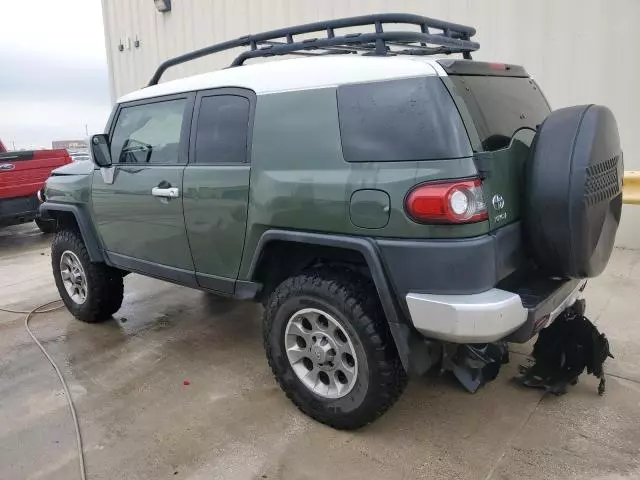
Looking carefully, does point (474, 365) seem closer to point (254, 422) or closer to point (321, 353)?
point (321, 353)

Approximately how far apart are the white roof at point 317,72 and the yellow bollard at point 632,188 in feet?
10.8

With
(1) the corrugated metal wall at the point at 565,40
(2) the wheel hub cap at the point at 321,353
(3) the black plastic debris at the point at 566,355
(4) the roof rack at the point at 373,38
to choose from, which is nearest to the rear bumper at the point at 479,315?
(2) the wheel hub cap at the point at 321,353

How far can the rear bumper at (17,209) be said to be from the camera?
7766mm

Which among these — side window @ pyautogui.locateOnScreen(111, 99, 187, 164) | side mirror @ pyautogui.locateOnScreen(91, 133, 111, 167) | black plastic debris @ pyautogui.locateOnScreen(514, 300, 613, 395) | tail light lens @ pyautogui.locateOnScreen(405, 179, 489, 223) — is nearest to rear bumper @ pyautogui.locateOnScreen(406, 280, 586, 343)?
tail light lens @ pyautogui.locateOnScreen(405, 179, 489, 223)

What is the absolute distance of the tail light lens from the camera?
7.17 feet

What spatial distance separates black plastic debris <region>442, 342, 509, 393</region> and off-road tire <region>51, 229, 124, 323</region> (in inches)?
109

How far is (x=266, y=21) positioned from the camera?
807cm

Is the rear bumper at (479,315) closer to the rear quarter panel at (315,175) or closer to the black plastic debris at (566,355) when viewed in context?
the rear quarter panel at (315,175)

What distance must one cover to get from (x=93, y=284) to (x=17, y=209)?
4598mm

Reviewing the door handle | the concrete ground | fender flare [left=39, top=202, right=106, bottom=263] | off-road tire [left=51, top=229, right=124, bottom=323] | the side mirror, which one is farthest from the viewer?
off-road tire [left=51, top=229, right=124, bottom=323]

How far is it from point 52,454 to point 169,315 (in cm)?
201

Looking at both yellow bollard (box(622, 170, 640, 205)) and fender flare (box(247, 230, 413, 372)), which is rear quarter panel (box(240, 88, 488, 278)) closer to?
fender flare (box(247, 230, 413, 372))

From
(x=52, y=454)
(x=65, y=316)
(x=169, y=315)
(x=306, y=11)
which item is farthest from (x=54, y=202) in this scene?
(x=306, y=11)

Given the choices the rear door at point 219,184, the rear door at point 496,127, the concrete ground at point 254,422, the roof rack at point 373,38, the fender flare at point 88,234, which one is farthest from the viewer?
the fender flare at point 88,234
